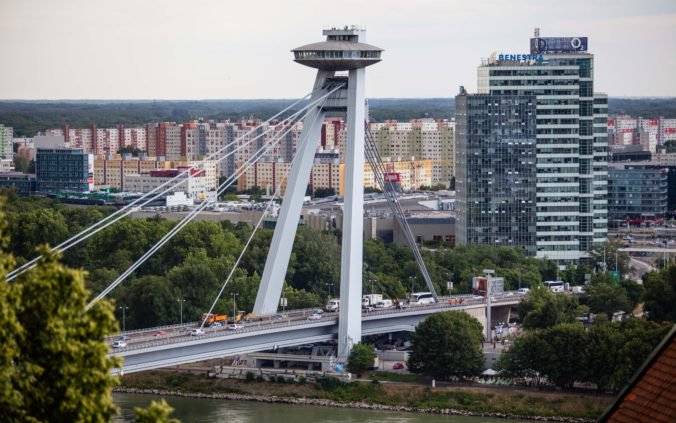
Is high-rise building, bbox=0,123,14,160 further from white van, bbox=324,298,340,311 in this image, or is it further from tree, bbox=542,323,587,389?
tree, bbox=542,323,587,389

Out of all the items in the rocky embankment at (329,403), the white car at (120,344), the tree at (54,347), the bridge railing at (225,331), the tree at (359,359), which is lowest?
the rocky embankment at (329,403)

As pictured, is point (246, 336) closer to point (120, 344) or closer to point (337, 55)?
point (120, 344)

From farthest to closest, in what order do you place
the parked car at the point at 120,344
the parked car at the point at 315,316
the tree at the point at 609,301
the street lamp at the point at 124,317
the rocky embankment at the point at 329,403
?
the tree at the point at 609,301 → the street lamp at the point at 124,317 → the parked car at the point at 315,316 → the rocky embankment at the point at 329,403 → the parked car at the point at 120,344

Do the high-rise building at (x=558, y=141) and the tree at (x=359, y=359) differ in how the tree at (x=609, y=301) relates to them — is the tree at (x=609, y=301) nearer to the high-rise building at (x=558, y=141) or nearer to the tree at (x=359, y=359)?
the tree at (x=359, y=359)

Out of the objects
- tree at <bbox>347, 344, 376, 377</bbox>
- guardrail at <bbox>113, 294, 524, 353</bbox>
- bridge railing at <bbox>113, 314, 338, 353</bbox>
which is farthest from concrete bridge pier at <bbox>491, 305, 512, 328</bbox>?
tree at <bbox>347, 344, 376, 377</bbox>

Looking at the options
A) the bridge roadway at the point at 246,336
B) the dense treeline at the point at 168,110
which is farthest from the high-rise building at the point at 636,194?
the dense treeline at the point at 168,110
